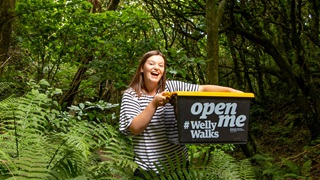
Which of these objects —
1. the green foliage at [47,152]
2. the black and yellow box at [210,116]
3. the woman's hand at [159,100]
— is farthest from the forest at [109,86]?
the woman's hand at [159,100]

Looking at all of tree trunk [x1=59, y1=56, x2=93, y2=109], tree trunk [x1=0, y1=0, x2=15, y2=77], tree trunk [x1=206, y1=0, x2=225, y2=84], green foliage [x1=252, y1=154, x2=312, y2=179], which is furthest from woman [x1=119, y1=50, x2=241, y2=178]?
tree trunk [x1=59, y1=56, x2=93, y2=109]

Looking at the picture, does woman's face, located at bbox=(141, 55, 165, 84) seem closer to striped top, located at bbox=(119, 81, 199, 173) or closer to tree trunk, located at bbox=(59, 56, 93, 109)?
striped top, located at bbox=(119, 81, 199, 173)

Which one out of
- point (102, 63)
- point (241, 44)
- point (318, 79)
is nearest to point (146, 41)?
point (102, 63)

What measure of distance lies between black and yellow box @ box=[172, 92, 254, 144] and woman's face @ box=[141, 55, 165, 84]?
305 mm

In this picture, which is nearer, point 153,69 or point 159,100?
point 159,100

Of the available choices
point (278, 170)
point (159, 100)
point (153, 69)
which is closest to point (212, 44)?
point (278, 170)

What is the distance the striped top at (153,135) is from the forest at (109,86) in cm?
9

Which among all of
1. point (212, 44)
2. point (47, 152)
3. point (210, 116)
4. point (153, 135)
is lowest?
point (47, 152)

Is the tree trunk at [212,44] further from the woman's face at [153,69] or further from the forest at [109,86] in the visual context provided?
the woman's face at [153,69]

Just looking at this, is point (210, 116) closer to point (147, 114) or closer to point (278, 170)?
point (147, 114)

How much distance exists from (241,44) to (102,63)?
15.8ft

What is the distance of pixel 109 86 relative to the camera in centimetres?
674

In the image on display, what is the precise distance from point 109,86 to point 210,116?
4.72m

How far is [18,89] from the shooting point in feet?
18.8
